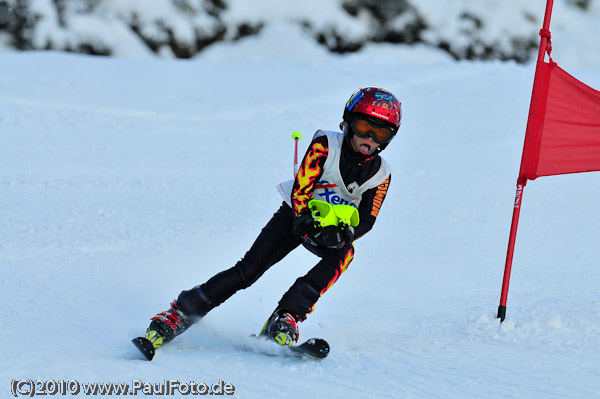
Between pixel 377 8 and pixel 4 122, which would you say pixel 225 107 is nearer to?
pixel 4 122

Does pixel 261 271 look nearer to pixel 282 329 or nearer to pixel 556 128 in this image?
pixel 282 329

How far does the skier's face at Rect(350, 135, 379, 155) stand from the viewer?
3.67 metres

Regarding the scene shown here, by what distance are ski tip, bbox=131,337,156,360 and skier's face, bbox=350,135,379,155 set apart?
143 centimetres

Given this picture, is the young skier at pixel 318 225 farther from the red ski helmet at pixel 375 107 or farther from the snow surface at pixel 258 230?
the snow surface at pixel 258 230

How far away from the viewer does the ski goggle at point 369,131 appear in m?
3.66

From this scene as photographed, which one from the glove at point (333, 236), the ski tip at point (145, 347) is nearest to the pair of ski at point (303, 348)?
the ski tip at point (145, 347)

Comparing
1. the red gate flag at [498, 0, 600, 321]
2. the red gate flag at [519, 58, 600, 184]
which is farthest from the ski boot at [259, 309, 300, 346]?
the red gate flag at [519, 58, 600, 184]

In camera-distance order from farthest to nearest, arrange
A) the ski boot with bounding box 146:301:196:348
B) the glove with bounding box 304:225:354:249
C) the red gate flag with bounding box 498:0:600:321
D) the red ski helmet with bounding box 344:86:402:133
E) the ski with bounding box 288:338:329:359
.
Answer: the red gate flag with bounding box 498:0:600:321 < the red ski helmet with bounding box 344:86:402:133 < the glove with bounding box 304:225:354:249 < the ski boot with bounding box 146:301:196:348 < the ski with bounding box 288:338:329:359

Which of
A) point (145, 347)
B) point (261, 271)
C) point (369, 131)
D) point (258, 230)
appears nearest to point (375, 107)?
point (369, 131)

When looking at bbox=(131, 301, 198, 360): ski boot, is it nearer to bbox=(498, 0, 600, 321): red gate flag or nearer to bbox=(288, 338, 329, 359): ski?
bbox=(288, 338, 329, 359): ski

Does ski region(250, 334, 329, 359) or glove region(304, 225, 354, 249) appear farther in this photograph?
glove region(304, 225, 354, 249)

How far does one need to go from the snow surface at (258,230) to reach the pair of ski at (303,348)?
0.06 m

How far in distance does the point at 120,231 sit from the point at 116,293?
1.48 m

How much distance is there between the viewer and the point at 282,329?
3.41 metres
